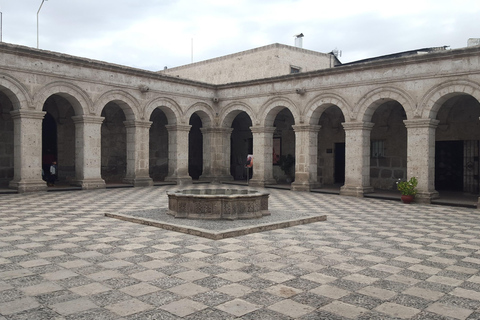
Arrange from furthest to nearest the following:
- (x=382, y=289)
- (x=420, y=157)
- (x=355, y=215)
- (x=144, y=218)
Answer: (x=420, y=157) < (x=355, y=215) < (x=144, y=218) < (x=382, y=289)

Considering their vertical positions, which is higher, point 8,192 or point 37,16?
point 37,16

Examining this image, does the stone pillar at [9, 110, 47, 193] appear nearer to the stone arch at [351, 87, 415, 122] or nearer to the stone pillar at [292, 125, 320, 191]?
the stone pillar at [292, 125, 320, 191]

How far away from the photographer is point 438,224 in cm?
866

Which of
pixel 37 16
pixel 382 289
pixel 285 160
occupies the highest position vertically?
pixel 37 16

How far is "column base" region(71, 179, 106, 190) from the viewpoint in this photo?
48.0 feet

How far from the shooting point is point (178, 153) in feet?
57.9

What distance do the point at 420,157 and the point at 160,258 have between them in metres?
9.82

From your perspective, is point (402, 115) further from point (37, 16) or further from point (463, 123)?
point (37, 16)

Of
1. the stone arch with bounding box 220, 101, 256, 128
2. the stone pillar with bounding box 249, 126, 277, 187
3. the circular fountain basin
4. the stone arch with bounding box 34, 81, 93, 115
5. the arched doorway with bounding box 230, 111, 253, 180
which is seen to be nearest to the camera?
the circular fountain basin

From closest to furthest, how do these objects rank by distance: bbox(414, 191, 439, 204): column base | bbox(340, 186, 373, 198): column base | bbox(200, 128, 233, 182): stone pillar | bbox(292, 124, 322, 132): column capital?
bbox(414, 191, 439, 204): column base → bbox(340, 186, 373, 198): column base → bbox(292, 124, 322, 132): column capital → bbox(200, 128, 233, 182): stone pillar

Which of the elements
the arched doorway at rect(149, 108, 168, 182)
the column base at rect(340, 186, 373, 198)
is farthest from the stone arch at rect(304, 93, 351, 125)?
the arched doorway at rect(149, 108, 168, 182)

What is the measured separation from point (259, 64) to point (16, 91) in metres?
14.2

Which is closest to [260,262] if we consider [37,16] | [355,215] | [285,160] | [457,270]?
[457,270]

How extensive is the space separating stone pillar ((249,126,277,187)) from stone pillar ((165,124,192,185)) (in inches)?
118
